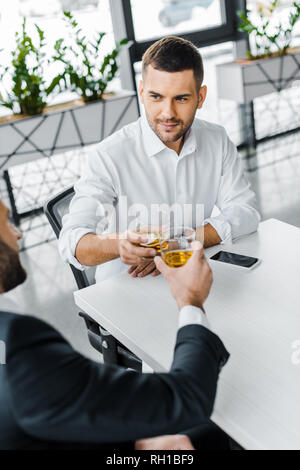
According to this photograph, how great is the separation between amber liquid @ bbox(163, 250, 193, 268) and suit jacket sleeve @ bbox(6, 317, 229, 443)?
440 mm

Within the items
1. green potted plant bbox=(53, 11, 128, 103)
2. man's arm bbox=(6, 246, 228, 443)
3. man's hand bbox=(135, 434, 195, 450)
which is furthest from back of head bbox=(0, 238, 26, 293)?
green potted plant bbox=(53, 11, 128, 103)

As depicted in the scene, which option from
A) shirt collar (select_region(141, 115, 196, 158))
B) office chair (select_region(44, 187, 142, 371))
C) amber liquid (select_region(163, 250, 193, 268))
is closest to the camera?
amber liquid (select_region(163, 250, 193, 268))

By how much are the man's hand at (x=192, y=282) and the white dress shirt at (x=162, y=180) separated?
55 centimetres

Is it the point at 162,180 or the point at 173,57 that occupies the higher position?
the point at 173,57

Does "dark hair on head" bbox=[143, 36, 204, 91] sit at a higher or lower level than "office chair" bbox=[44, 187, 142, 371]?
higher

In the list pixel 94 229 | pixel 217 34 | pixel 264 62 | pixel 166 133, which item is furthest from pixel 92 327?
pixel 217 34

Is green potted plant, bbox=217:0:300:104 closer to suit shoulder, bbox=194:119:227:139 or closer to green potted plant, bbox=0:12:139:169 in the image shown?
green potted plant, bbox=0:12:139:169

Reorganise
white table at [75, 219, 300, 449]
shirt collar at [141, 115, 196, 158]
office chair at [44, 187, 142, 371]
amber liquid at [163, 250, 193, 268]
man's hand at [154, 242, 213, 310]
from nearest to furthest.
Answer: white table at [75, 219, 300, 449]
man's hand at [154, 242, 213, 310]
amber liquid at [163, 250, 193, 268]
office chair at [44, 187, 142, 371]
shirt collar at [141, 115, 196, 158]

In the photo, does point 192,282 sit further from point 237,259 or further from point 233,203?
point 233,203

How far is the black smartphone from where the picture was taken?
1456 millimetres

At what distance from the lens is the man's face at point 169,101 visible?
1672mm

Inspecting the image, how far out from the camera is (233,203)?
1.79 meters

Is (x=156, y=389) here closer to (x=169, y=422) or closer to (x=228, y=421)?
(x=169, y=422)

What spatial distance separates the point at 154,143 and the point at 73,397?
3.85ft
